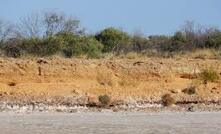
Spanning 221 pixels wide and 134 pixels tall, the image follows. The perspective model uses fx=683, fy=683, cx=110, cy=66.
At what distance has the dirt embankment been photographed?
30286 millimetres

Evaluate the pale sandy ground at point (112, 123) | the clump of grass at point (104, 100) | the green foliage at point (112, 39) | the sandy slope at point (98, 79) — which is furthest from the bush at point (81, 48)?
the pale sandy ground at point (112, 123)

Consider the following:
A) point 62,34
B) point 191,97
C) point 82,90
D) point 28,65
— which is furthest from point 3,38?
point 191,97

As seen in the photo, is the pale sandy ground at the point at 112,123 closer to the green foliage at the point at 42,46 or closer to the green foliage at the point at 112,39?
the green foliage at the point at 42,46

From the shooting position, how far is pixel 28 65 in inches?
1261

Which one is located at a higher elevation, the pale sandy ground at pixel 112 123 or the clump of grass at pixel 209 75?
the clump of grass at pixel 209 75

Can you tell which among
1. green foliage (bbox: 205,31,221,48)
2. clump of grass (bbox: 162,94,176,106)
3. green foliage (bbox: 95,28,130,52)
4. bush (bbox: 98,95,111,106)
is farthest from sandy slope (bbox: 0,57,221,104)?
green foliage (bbox: 205,31,221,48)

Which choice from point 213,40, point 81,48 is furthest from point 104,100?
point 213,40

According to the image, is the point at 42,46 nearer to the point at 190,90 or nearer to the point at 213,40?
the point at 190,90

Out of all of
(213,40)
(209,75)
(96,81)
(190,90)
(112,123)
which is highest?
(213,40)

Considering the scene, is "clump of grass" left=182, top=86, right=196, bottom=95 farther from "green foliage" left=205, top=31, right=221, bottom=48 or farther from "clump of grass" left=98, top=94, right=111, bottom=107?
"green foliage" left=205, top=31, right=221, bottom=48

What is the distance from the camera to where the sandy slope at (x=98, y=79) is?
30.6 m

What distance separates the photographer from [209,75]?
33.1 m

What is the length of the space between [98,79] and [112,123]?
34.3ft

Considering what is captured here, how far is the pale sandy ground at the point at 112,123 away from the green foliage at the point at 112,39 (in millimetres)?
19339
